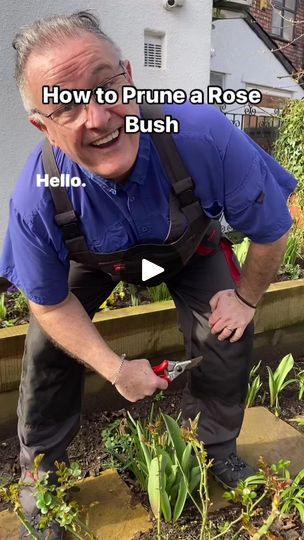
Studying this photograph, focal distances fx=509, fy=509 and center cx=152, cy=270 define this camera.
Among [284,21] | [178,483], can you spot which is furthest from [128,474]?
[284,21]

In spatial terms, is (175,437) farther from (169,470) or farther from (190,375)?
(190,375)

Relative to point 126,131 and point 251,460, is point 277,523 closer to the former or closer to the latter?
point 251,460

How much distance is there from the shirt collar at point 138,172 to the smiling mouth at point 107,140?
0.14m

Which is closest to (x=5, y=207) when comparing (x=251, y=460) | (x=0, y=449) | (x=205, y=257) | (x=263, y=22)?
(x=0, y=449)

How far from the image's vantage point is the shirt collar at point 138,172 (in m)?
1.62

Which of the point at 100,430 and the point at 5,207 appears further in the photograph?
the point at 5,207

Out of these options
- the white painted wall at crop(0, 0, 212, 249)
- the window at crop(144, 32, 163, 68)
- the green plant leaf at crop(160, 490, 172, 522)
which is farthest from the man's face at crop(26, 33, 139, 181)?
the window at crop(144, 32, 163, 68)

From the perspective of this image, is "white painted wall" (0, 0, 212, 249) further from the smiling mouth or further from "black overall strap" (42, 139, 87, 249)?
the smiling mouth

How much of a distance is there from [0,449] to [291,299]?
201 centimetres

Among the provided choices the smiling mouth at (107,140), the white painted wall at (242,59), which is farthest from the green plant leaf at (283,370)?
the white painted wall at (242,59)

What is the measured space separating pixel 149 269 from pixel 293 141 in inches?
157

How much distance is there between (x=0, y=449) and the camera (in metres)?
2.51

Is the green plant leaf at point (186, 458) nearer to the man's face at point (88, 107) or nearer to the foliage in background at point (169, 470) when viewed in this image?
the foliage in background at point (169, 470)

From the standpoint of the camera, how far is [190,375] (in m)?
2.14
